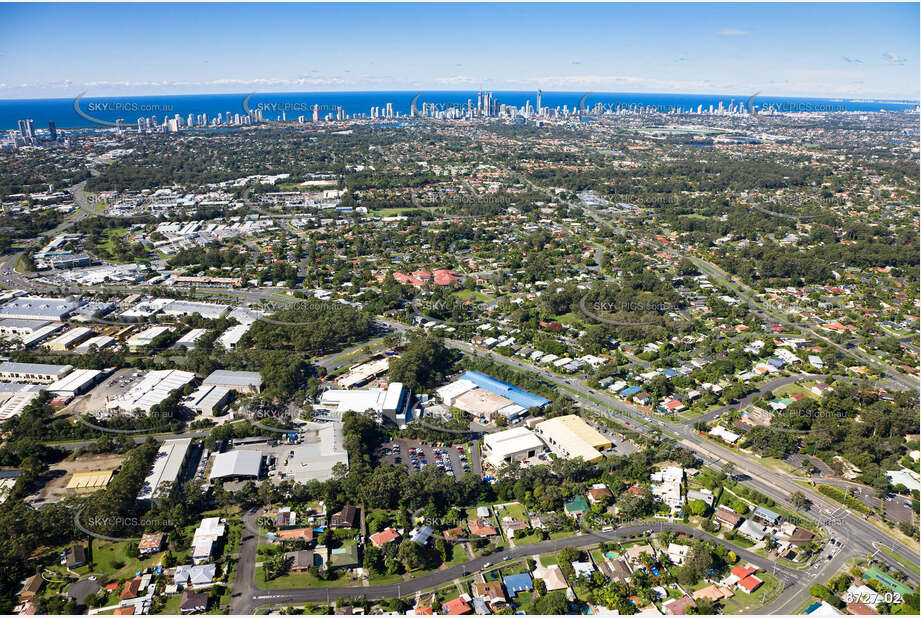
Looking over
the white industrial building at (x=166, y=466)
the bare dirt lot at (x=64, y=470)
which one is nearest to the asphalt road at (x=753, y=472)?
the white industrial building at (x=166, y=466)

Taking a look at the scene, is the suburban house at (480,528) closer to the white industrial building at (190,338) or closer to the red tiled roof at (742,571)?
the red tiled roof at (742,571)

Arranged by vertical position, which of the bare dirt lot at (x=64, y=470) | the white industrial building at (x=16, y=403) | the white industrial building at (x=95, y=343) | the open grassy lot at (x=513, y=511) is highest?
the white industrial building at (x=95, y=343)

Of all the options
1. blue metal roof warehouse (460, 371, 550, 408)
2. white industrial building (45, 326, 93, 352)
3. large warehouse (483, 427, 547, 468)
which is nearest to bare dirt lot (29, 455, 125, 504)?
white industrial building (45, 326, 93, 352)

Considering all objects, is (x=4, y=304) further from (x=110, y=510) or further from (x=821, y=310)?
(x=821, y=310)

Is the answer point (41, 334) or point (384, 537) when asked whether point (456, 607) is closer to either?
point (384, 537)

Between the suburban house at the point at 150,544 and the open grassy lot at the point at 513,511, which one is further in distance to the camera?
the open grassy lot at the point at 513,511
